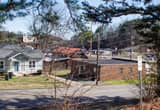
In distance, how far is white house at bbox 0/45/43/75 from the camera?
4831 centimetres

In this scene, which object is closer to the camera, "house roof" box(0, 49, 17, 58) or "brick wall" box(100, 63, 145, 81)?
"brick wall" box(100, 63, 145, 81)

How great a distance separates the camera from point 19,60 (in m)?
49.5

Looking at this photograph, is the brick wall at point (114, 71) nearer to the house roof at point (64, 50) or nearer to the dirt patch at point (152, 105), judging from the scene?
the dirt patch at point (152, 105)

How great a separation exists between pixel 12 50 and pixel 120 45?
35146mm

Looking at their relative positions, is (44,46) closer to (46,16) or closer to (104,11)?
(46,16)

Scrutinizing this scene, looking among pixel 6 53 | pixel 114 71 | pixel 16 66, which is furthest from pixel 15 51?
pixel 114 71

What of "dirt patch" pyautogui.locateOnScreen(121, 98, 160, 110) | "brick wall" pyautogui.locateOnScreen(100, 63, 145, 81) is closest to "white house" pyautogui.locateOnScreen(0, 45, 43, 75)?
"brick wall" pyautogui.locateOnScreen(100, 63, 145, 81)

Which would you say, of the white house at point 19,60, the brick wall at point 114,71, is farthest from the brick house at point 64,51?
the white house at point 19,60

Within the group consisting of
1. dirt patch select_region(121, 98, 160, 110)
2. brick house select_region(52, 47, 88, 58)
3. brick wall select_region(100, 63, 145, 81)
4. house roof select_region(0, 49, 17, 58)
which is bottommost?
brick wall select_region(100, 63, 145, 81)

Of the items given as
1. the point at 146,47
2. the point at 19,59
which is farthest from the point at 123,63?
the point at 146,47

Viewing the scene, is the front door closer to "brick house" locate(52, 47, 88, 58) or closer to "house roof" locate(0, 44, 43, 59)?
"house roof" locate(0, 44, 43, 59)

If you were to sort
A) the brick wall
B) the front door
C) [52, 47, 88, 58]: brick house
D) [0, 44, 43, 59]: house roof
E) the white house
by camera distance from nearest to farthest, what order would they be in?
[52, 47, 88, 58]: brick house < the brick wall < the white house < [0, 44, 43, 59]: house roof < the front door

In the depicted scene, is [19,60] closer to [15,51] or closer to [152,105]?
[15,51]

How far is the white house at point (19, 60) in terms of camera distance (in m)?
48.3
